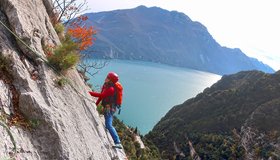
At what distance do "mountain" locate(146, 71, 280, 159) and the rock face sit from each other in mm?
53159

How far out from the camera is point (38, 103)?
6.26 meters

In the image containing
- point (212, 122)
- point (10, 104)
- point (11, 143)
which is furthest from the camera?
point (212, 122)

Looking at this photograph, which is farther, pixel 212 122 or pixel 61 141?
pixel 212 122

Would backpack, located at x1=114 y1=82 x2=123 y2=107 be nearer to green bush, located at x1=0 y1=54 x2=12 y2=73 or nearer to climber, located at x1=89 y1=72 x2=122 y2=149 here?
climber, located at x1=89 y1=72 x2=122 y2=149

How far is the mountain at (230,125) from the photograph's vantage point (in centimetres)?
6131

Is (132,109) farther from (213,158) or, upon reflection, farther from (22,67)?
(22,67)

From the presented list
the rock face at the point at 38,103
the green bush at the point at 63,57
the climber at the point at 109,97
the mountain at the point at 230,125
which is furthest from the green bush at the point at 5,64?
the mountain at the point at 230,125

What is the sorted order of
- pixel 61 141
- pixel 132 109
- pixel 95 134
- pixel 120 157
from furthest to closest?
1. pixel 132 109
2. pixel 120 157
3. pixel 95 134
4. pixel 61 141

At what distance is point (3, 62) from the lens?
250 inches

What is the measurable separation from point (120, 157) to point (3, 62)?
5435 mm

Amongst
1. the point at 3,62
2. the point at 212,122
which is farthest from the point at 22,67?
the point at 212,122

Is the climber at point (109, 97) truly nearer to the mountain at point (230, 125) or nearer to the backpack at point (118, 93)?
the backpack at point (118, 93)

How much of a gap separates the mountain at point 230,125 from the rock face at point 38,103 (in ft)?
174

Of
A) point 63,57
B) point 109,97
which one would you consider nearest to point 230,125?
point 109,97
